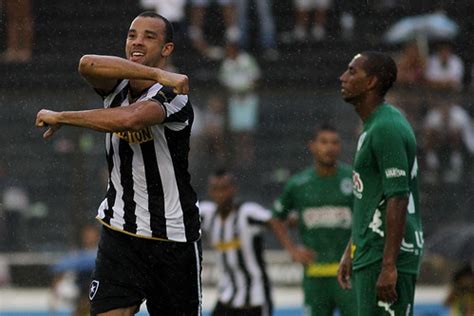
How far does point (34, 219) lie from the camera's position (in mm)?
14336

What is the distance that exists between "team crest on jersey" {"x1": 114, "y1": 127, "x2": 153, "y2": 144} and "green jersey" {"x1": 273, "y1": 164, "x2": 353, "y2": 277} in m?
4.45

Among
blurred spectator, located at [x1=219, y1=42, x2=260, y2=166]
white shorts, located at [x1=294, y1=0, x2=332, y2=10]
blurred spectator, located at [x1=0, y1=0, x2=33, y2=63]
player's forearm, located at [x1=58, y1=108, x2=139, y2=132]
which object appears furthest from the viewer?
white shorts, located at [x1=294, y1=0, x2=332, y2=10]

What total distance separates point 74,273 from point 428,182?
4052 mm

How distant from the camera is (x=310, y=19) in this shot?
45.8 feet

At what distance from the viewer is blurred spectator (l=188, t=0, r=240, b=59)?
1340 cm

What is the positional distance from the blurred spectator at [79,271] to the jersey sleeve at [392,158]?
6892 mm

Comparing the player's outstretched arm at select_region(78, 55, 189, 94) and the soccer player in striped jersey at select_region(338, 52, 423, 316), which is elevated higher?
the player's outstretched arm at select_region(78, 55, 189, 94)

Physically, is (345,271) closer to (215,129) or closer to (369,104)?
(369,104)

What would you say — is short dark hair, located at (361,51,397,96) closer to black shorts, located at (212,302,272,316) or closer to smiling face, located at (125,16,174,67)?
smiling face, located at (125,16,174,67)

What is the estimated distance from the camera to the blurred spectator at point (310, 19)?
1386cm

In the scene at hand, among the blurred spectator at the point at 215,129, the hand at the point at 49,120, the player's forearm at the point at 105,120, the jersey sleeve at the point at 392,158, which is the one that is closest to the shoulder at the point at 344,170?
the blurred spectator at the point at 215,129

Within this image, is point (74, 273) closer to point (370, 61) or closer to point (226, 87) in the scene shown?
point (226, 87)

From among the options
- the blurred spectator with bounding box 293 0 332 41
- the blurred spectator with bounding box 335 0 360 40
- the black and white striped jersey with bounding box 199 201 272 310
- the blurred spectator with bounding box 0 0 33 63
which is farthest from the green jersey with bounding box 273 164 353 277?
the blurred spectator with bounding box 0 0 33 63

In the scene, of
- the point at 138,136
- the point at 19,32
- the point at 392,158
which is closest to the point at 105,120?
the point at 138,136
